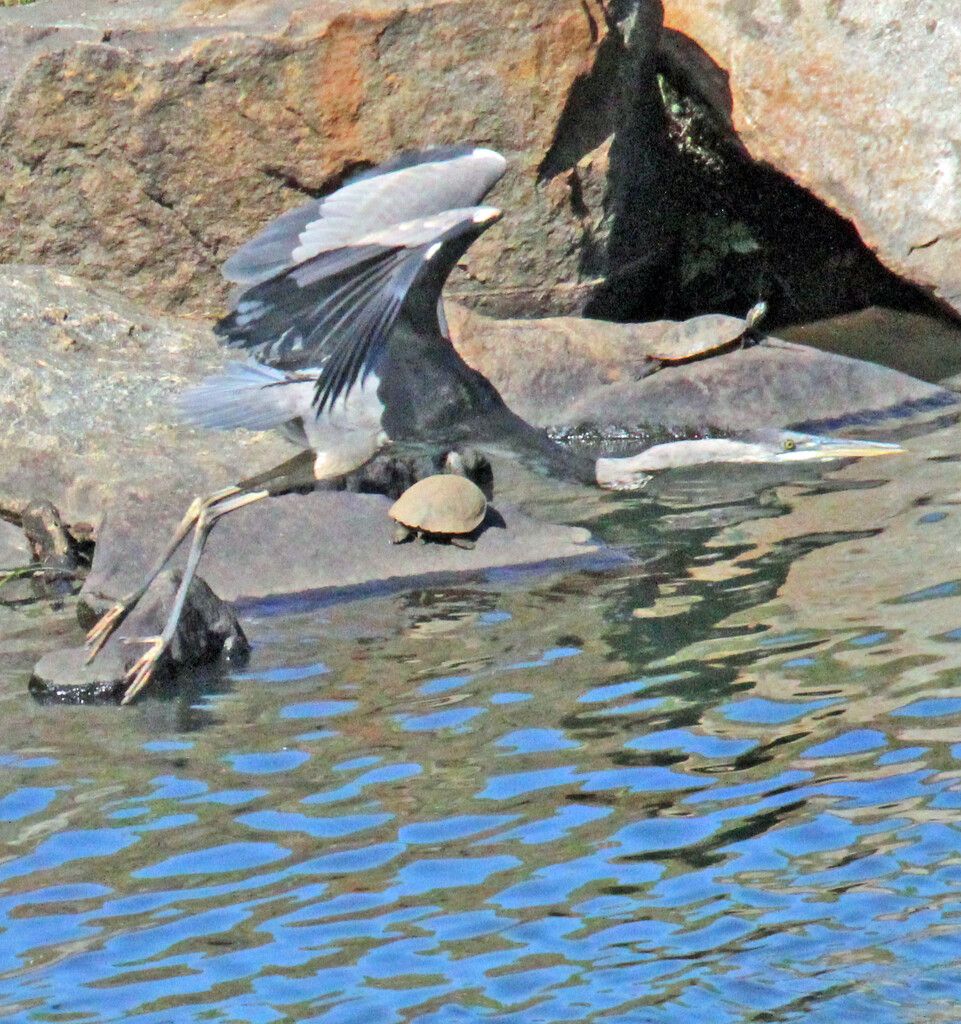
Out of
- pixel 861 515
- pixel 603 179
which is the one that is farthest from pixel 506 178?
pixel 861 515

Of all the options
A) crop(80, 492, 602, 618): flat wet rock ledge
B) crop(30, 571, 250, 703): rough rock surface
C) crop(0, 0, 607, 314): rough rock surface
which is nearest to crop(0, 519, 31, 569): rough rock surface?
crop(80, 492, 602, 618): flat wet rock ledge

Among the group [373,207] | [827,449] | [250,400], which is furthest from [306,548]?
[827,449]

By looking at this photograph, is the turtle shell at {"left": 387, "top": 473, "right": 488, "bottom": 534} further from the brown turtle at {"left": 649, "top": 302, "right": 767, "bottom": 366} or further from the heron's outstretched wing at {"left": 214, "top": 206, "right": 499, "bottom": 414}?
the brown turtle at {"left": 649, "top": 302, "right": 767, "bottom": 366}

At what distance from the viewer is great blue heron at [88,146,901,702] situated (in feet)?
15.6

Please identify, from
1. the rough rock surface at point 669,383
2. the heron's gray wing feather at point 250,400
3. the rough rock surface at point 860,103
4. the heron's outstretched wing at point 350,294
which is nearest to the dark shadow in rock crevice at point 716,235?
the rough rock surface at point 860,103

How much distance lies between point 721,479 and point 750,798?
2.87m

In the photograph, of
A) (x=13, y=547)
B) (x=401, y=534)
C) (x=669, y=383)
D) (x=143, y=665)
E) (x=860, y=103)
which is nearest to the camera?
(x=143, y=665)

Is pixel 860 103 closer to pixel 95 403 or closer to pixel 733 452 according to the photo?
pixel 733 452

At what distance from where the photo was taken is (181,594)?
14.8 feet

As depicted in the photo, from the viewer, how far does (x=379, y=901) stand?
3.05 metres

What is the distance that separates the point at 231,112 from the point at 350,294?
2.63 m

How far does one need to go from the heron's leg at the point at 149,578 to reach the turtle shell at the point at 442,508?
53 cm

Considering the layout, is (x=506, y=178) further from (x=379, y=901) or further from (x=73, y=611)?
(x=379, y=901)

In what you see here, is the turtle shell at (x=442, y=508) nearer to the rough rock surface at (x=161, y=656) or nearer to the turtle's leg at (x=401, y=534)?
the turtle's leg at (x=401, y=534)
